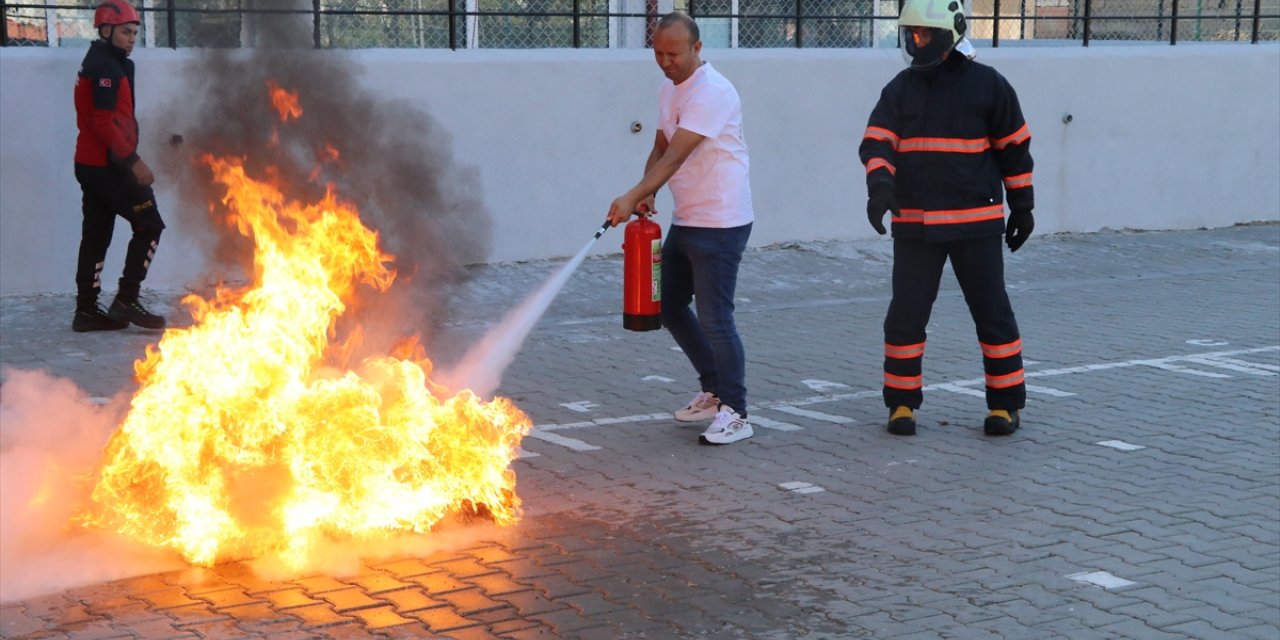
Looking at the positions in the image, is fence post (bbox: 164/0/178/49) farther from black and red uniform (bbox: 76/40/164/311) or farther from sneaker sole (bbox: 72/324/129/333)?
sneaker sole (bbox: 72/324/129/333)

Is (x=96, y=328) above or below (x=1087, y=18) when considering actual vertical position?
below

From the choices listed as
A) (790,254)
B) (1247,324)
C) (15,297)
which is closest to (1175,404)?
(1247,324)

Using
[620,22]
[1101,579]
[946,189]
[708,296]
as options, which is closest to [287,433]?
[708,296]

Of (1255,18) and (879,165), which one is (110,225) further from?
(1255,18)

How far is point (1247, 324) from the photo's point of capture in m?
10.7

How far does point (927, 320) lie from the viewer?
24.6 ft

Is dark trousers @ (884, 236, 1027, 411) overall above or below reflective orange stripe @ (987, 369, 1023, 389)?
above

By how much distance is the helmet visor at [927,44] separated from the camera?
279 inches

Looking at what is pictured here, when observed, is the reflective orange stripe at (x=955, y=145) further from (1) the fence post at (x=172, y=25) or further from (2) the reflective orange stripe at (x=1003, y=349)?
(1) the fence post at (x=172, y=25)

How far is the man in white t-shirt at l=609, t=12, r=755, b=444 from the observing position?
22.9 feet

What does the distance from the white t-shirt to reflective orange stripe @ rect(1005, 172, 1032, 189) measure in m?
1.27

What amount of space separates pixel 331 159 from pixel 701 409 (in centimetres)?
214

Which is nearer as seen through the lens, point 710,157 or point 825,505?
point 825,505

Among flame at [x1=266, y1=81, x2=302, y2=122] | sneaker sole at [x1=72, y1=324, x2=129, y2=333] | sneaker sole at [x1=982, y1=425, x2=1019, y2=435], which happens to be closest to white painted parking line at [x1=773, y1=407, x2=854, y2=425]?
sneaker sole at [x1=982, y1=425, x2=1019, y2=435]
